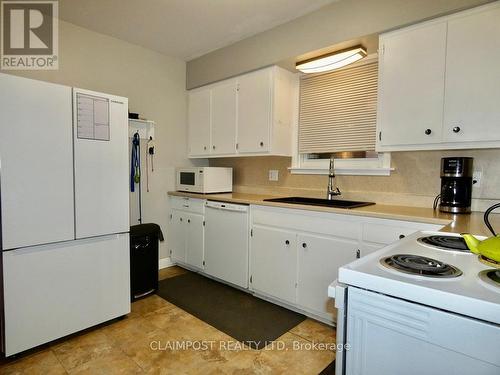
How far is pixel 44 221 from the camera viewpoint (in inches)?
77.6

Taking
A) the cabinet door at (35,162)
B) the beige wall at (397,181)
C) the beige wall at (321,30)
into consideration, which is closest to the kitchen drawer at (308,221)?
the beige wall at (397,181)

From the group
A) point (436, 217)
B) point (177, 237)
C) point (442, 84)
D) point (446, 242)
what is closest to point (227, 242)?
point (177, 237)

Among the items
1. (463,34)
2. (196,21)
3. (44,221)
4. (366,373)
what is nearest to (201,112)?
(196,21)

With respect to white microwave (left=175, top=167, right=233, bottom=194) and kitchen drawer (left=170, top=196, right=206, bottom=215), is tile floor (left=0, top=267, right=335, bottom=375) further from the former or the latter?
white microwave (left=175, top=167, right=233, bottom=194)

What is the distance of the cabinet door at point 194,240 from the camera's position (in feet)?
10.9

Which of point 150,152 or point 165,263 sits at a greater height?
point 150,152

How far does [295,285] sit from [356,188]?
1.05 metres

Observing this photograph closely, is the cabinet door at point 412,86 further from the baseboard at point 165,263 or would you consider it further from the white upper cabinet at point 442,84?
the baseboard at point 165,263

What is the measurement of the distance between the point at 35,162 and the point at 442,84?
2735 mm

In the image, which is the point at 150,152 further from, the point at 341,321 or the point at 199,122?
the point at 341,321

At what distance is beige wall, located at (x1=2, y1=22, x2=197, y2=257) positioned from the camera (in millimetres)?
2893

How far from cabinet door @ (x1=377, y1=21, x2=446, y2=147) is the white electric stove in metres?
1.29

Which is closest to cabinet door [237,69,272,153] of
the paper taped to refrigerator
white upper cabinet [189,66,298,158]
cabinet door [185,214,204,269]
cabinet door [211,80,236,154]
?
white upper cabinet [189,66,298,158]

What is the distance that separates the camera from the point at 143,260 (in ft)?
9.24
